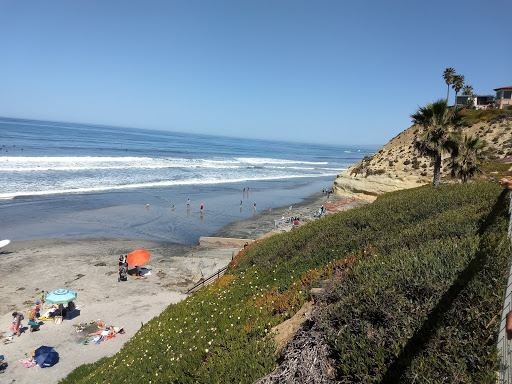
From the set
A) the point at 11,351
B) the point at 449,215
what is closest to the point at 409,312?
the point at 449,215

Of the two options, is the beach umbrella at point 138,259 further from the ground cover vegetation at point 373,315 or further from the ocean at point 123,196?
the ground cover vegetation at point 373,315

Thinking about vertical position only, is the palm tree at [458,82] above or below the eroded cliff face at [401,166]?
above

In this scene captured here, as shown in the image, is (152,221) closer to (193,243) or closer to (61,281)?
(193,243)

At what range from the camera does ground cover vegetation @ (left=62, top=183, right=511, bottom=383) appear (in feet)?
13.7

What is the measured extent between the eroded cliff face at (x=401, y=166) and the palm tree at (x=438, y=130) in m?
13.4

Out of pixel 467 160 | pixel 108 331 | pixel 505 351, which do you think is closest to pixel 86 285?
pixel 108 331

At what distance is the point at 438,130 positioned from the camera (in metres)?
21.2

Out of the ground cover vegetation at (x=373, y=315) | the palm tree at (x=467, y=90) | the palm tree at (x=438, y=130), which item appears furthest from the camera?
the palm tree at (x=467, y=90)

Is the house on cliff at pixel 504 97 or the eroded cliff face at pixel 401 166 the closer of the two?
the eroded cliff face at pixel 401 166

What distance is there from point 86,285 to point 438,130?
22.1 meters

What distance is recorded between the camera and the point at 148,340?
344 inches

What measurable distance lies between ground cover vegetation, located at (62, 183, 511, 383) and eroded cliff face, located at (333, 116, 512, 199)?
2941 cm

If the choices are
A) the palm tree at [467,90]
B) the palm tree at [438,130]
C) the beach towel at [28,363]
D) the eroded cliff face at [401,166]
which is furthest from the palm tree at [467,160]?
the palm tree at [467,90]

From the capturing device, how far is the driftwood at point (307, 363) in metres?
4.70
